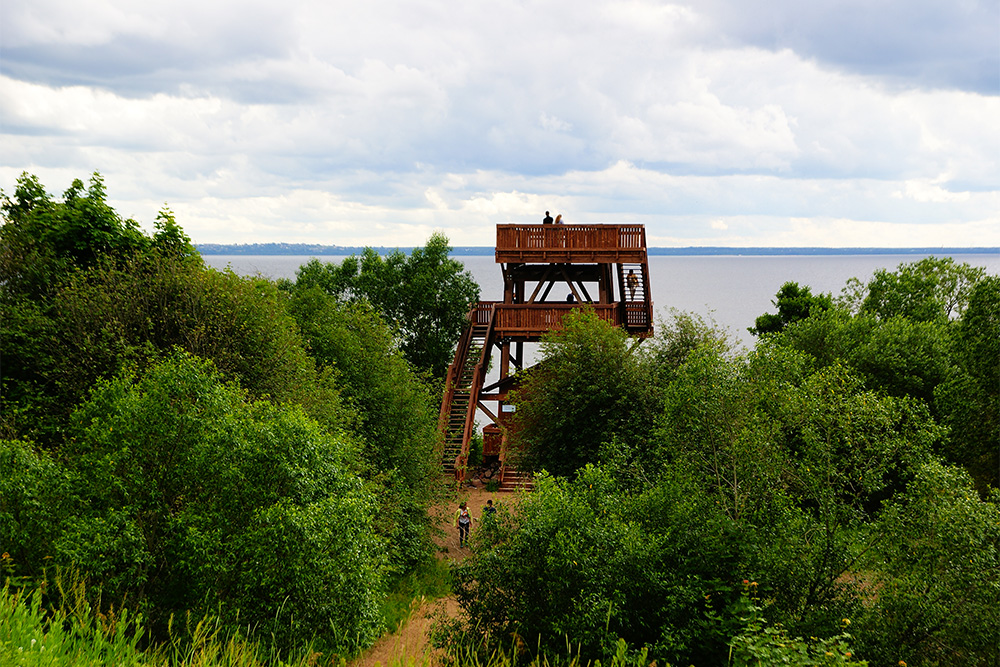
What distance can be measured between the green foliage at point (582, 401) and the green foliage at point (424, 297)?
18076 mm

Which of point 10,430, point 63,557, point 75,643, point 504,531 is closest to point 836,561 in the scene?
point 504,531

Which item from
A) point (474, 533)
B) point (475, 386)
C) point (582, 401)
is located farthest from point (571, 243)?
point (474, 533)

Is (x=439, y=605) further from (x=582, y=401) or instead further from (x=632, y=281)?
(x=632, y=281)

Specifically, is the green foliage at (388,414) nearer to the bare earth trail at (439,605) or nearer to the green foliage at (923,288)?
the bare earth trail at (439,605)

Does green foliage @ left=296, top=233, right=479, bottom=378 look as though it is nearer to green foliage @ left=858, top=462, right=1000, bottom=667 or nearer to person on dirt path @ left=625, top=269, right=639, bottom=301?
person on dirt path @ left=625, top=269, right=639, bottom=301

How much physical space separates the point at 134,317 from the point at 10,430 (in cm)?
377

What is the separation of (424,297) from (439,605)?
25.4 metres

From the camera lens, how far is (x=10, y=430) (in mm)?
13766

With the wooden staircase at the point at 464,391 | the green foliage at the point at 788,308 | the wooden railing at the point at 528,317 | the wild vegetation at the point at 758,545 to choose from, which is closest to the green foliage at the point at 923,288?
the green foliage at the point at 788,308

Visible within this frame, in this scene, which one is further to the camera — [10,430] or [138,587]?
[10,430]

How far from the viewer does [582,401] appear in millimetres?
20875

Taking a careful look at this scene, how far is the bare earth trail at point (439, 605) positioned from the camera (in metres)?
12.8

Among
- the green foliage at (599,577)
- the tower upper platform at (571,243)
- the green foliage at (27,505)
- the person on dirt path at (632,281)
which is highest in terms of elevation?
the tower upper platform at (571,243)

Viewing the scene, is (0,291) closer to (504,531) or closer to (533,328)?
(504,531)
